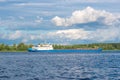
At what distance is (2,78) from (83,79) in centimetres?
1277

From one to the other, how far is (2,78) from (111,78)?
55.9ft

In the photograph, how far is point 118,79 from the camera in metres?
54.4

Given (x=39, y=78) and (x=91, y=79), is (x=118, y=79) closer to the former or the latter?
(x=91, y=79)

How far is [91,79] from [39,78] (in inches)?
321

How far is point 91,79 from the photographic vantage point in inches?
2157

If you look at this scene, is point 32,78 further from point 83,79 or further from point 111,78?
point 111,78

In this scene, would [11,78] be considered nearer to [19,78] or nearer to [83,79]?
[19,78]

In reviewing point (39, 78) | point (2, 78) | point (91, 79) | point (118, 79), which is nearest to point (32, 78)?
point (39, 78)

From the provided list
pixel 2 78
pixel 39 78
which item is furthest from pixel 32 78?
pixel 2 78

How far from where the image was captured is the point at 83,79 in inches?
2165

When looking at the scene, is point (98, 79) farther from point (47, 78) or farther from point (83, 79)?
point (47, 78)

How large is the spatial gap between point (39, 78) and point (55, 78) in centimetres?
252

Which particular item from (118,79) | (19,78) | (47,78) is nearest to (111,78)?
(118,79)

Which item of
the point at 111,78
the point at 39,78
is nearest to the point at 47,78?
the point at 39,78
